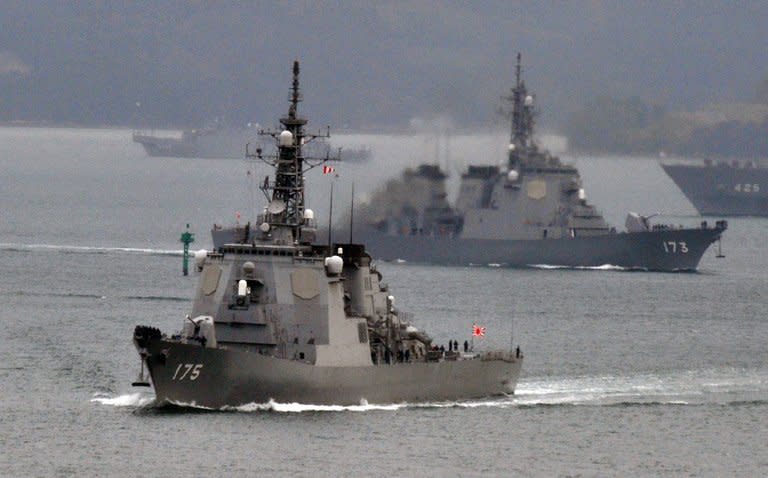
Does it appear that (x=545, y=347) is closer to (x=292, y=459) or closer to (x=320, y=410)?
(x=320, y=410)

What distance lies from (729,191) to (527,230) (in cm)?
6851

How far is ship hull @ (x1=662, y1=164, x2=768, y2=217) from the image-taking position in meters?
164

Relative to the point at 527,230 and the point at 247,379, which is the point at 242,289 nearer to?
the point at 247,379

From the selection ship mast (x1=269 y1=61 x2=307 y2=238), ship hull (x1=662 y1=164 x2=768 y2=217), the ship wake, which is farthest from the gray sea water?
ship hull (x1=662 y1=164 x2=768 y2=217)

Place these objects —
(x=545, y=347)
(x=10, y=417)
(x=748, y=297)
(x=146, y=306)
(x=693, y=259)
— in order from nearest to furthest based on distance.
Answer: (x=10, y=417)
(x=545, y=347)
(x=146, y=306)
(x=748, y=297)
(x=693, y=259)

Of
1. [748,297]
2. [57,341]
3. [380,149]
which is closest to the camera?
[57,341]

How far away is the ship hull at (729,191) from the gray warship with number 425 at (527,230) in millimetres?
64427

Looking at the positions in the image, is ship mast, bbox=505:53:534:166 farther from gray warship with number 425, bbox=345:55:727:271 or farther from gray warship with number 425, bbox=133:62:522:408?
gray warship with number 425, bbox=133:62:522:408

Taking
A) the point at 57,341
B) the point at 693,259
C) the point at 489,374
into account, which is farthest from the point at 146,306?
the point at 693,259

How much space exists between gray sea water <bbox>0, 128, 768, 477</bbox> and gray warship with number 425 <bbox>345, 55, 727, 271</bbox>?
8.97ft

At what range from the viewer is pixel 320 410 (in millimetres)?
43062

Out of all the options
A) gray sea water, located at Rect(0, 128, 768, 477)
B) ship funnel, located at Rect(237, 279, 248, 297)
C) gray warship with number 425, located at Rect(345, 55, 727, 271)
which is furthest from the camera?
gray warship with number 425, located at Rect(345, 55, 727, 271)

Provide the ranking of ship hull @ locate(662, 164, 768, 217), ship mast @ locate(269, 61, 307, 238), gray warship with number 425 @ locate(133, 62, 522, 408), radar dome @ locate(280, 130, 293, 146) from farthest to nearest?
1. ship hull @ locate(662, 164, 768, 217)
2. ship mast @ locate(269, 61, 307, 238)
3. radar dome @ locate(280, 130, 293, 146)
4. gray warship with number 425 @ locate(133, 62, 522, 408)

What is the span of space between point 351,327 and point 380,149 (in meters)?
92.0
